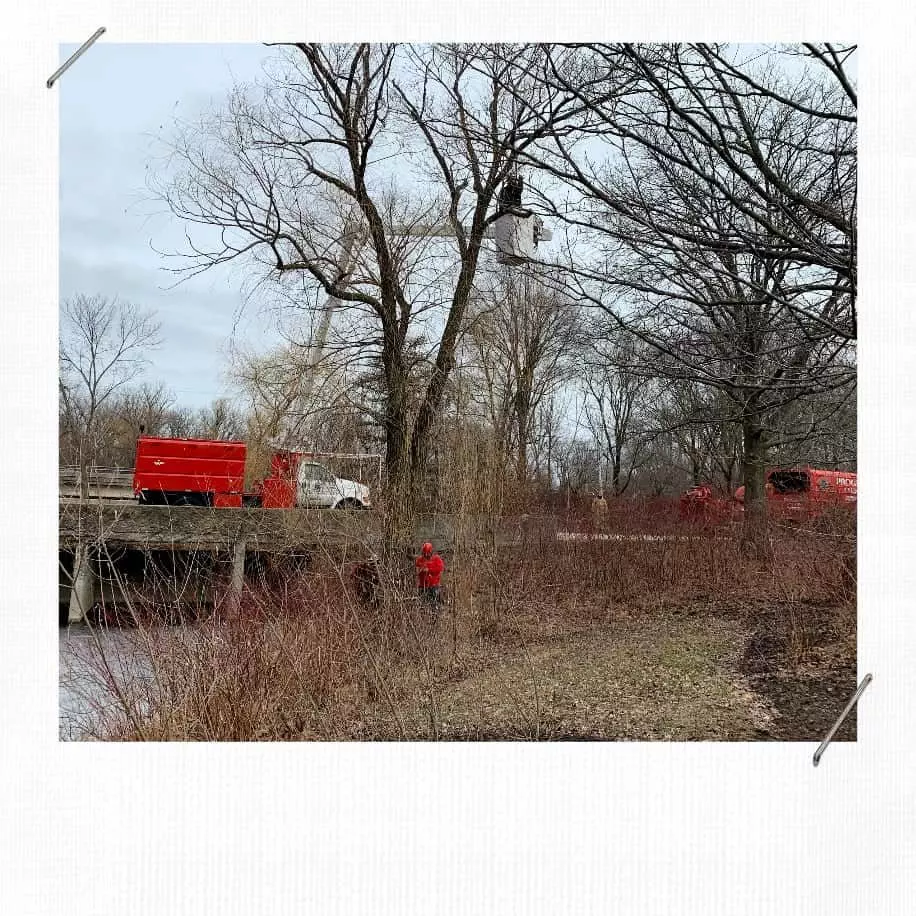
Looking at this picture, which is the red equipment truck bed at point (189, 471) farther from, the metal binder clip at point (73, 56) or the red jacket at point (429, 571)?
the metal binder clip at point (73, 56)

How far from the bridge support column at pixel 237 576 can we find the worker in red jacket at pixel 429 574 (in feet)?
2.49

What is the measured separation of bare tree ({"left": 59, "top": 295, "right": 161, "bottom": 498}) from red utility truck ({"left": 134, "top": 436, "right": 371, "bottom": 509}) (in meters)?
0.38

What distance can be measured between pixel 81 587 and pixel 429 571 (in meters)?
1.40

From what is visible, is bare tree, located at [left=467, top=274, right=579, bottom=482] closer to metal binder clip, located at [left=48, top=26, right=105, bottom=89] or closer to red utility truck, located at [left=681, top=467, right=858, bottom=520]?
red utility truck, located at [left=681, top=467, right=858, bottom=520]

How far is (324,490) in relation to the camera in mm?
3672

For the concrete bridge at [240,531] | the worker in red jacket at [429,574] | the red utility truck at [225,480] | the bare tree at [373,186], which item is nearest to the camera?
the bare tree at [373,186]

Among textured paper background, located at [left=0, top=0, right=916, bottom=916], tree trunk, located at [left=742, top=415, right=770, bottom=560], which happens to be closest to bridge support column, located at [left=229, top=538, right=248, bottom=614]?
textured paper background, located at [left=0, top=0, right=916, bottom=916]

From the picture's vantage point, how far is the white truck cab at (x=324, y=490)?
3.56 meters

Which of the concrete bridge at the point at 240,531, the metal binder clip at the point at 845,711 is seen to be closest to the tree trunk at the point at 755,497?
the concrete bridge at the point at 240,531

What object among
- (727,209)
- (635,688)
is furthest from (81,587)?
(727,209)

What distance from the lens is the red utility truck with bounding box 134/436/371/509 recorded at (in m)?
3.60
